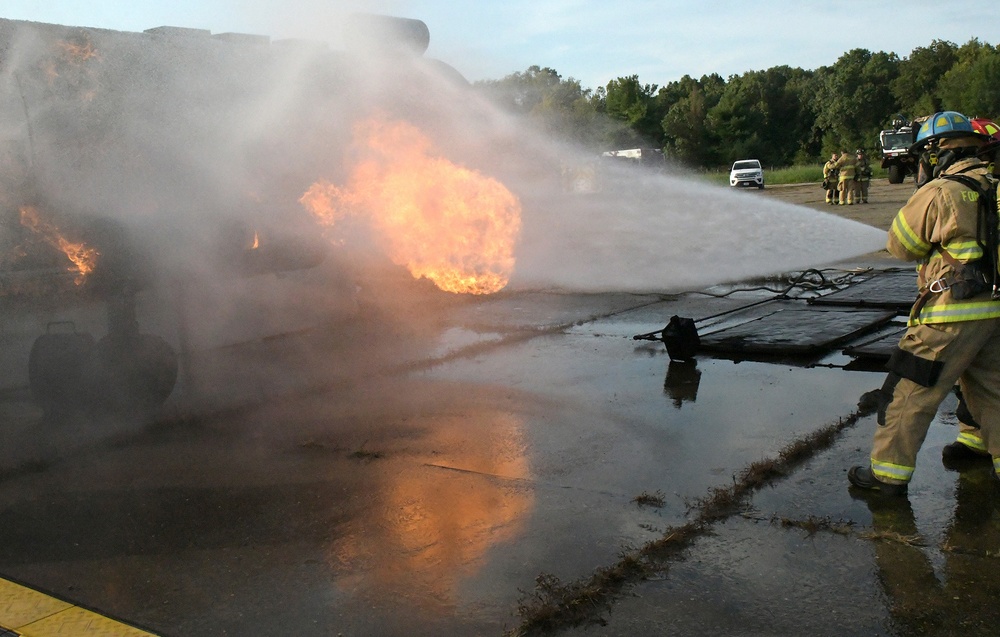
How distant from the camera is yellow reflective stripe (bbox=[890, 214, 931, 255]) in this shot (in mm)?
4168

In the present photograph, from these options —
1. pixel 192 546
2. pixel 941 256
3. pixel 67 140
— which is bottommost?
pixel 192 546

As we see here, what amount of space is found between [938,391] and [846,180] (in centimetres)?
2241

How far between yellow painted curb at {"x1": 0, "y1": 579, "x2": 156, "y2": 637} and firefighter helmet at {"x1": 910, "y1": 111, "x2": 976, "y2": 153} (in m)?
4.09

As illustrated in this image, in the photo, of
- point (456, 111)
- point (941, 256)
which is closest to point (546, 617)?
point (941, 256)

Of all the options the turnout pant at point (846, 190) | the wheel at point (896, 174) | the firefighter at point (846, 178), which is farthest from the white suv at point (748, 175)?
the turnout pant at point (846, 190)

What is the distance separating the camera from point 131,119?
255 inches

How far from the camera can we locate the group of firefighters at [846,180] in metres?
24.5

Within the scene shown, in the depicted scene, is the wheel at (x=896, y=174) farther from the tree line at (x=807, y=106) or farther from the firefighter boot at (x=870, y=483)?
the firefighter boot at (x=870, y=483)

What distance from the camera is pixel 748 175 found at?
41250mm

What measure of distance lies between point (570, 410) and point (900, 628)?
314 centimetres

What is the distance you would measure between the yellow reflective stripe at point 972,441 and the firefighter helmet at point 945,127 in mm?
1525

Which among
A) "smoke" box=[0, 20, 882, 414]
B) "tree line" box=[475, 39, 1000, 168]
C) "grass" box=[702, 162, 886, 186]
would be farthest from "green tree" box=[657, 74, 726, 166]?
"smoke" box=[0, 20, 882, 414]

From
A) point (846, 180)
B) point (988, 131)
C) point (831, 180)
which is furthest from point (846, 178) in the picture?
point (988, 131)

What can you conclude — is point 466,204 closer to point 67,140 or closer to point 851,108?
point 67,140
